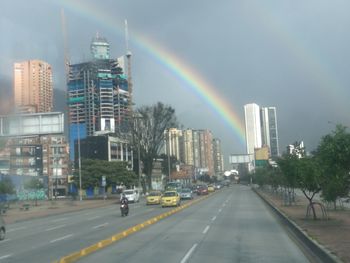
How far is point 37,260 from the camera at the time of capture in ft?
49.2

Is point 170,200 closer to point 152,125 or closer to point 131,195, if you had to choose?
point 131,195

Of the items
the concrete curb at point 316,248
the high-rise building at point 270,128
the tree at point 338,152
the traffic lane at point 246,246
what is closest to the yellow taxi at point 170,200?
the traffic lane at point 246,246

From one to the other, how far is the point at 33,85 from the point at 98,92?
48.2 metres

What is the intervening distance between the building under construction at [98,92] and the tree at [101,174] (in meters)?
38.5

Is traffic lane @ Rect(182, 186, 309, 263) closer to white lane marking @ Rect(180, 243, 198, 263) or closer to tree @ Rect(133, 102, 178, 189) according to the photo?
white lane marking @ Rect(180, 243, 198, 263)

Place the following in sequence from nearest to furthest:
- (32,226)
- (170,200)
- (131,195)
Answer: (32,226)
(170,200)
(131,195)

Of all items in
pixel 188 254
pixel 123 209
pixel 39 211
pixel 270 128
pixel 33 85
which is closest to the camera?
pixel 188 254

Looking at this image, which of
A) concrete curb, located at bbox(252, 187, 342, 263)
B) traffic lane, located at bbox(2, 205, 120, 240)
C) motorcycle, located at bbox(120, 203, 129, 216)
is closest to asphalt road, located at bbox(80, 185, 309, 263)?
concrete curb, located at bbox(252, 187, 342, 263)

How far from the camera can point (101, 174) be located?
84812mm

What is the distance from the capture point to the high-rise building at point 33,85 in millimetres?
71844

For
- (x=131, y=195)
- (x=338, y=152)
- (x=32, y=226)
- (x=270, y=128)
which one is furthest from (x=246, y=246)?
(x=270, y=128)

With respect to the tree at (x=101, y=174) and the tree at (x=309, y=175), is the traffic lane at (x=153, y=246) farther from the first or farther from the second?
the tree at (x=101, y=174)

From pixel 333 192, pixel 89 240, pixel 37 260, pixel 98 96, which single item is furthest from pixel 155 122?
pixel 37 260

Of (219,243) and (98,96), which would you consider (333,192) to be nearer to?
(219,243)
